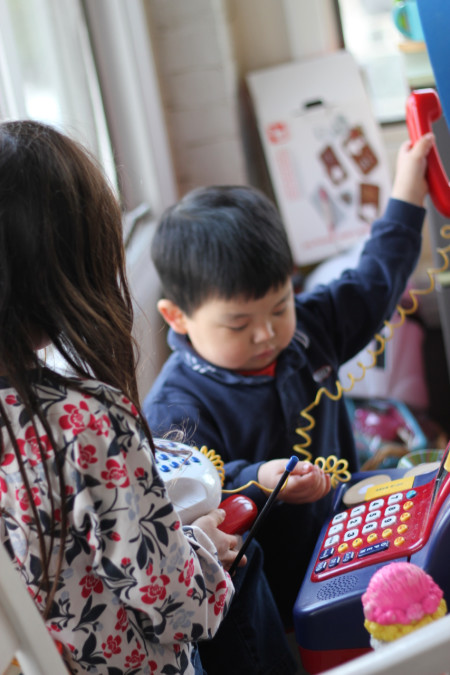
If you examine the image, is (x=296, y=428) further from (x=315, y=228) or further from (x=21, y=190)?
(x=315, y=228)

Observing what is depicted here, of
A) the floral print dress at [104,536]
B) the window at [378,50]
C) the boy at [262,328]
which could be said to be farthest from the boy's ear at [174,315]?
the window at [378,50]

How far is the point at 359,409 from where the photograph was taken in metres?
2.19

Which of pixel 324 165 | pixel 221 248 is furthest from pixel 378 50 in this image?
pixel 221 248

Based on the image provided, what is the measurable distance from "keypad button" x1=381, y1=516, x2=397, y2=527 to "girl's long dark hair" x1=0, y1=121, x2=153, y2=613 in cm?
28

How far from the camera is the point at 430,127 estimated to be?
1.11m

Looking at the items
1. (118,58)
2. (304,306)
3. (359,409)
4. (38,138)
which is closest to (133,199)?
(118,58)

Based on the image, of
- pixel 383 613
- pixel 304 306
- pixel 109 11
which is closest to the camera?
pixel 383 613

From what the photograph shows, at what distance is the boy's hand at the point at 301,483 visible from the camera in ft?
2.97

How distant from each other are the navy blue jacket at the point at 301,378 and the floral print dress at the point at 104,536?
0.36 metres

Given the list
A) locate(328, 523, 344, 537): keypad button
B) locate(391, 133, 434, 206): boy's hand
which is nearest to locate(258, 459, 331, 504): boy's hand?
locate(328, 523, 344, 537): keypad button

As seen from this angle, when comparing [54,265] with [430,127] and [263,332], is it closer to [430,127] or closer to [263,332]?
[263,332]

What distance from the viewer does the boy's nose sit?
1.12 meters

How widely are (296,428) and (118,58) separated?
1.35m

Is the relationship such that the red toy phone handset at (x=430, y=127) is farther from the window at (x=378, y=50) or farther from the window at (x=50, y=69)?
the window at (x=378, y=50)
